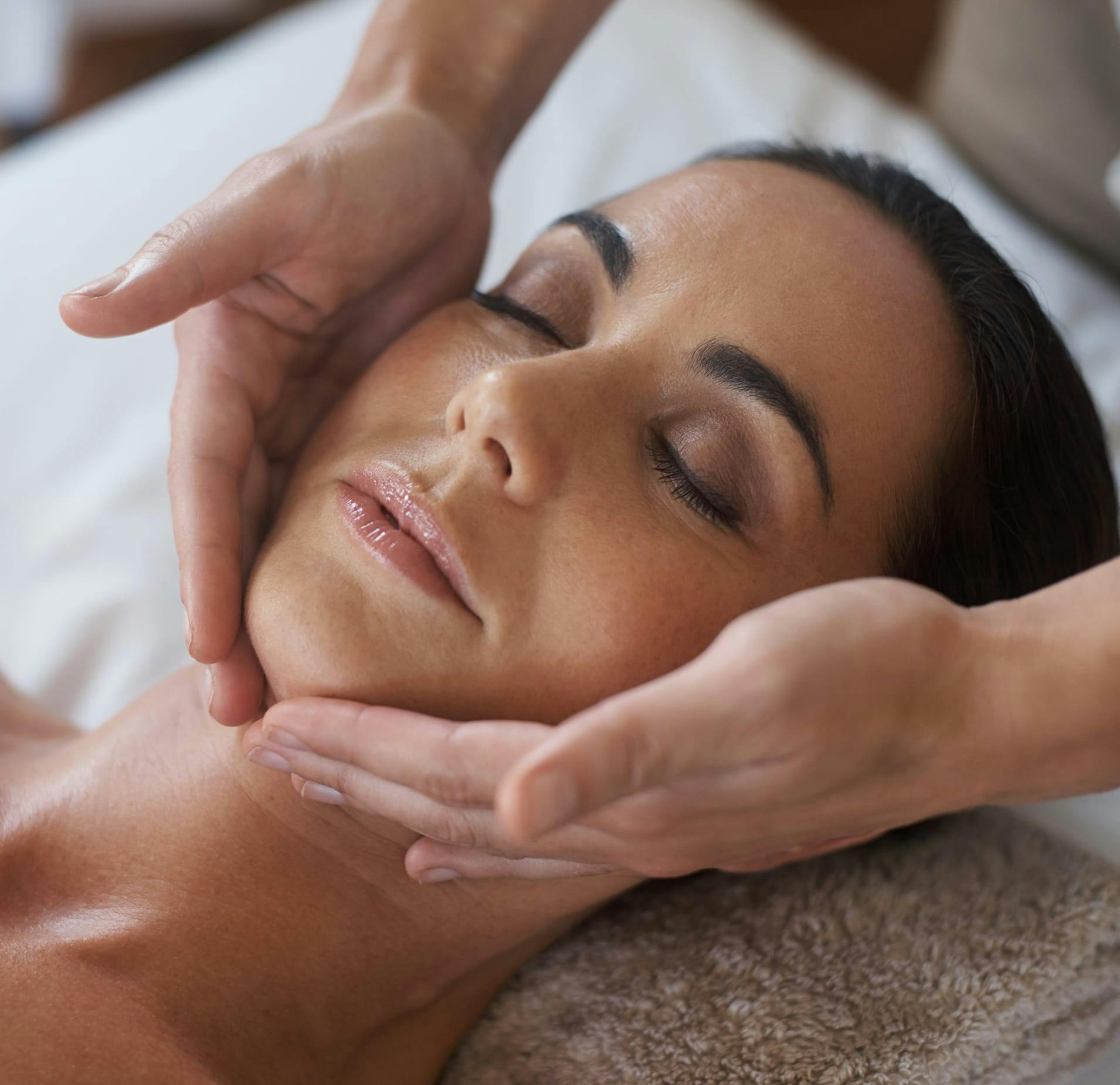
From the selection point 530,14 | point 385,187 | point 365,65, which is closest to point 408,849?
point 385,187

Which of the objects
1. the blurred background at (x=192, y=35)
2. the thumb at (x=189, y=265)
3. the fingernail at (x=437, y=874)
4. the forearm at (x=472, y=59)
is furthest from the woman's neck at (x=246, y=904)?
the blurred background at (x=192, y=35)

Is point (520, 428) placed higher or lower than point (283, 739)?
higher

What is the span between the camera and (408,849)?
105 centimetres

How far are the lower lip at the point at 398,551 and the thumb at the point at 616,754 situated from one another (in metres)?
0.29

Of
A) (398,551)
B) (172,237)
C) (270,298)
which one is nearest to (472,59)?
(270,298)

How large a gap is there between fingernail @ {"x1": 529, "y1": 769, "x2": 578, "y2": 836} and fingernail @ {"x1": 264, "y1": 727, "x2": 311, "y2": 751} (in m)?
0.31

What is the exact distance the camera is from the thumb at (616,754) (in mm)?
662

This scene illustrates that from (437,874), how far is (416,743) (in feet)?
0.68

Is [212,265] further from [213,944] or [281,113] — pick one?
[281,113]

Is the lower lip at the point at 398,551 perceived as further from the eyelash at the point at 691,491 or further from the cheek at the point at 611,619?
the eyelash at the point at 691,491

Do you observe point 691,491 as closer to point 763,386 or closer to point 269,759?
point 763,386

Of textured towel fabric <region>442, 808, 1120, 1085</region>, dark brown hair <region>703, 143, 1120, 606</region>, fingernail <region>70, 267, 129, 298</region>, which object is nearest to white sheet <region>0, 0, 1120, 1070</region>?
textured towel fabric <region>442, 808, 1120, 1085</region>

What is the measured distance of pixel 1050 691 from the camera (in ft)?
2.66

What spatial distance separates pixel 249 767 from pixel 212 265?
1.53 ft
